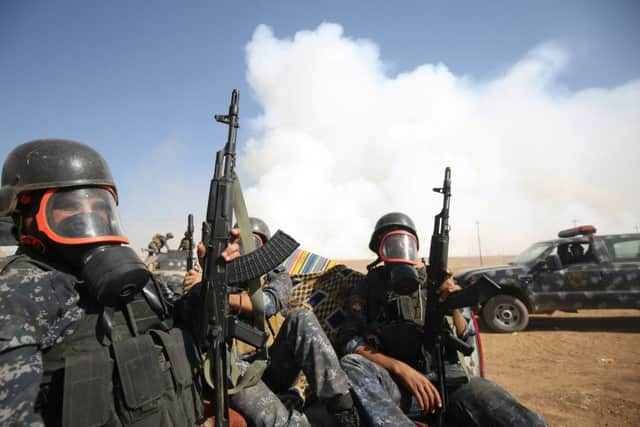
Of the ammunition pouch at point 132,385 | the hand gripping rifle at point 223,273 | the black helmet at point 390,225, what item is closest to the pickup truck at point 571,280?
the black helmet at point 390,225

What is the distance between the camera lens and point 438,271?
3070 millimetres

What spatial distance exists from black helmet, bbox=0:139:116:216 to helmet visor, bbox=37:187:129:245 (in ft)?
0.18

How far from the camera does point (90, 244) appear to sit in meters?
1.83

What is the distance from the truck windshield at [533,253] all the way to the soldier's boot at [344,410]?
22.6ft

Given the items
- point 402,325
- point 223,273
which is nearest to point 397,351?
point 402,325

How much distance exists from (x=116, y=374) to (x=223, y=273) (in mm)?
844

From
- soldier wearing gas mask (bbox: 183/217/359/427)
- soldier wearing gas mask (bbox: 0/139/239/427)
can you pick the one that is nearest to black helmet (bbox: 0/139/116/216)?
soldier wearing gas mask (bbox: 0/139/239/427)

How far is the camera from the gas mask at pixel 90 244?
1.75 meters

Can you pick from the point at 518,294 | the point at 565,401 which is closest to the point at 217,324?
the point at 565,401

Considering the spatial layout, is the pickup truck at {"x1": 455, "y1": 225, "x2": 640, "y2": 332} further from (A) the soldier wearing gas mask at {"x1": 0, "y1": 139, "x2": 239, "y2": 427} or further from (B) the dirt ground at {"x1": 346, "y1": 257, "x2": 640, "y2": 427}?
(A) the soldier wearing gas mask at {"x1": 0, "y1": 139, "x2": 239, "y2": 427}

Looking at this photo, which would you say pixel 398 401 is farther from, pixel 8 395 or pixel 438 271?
pixel 8 395

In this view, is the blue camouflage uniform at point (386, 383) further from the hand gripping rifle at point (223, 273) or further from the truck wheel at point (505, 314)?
the truck wheel at point (505, 314)

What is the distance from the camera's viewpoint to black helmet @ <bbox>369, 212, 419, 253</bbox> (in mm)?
3846

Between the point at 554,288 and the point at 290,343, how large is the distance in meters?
6.91
